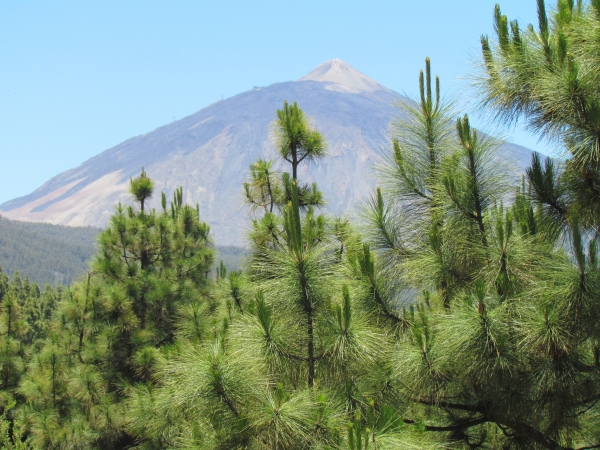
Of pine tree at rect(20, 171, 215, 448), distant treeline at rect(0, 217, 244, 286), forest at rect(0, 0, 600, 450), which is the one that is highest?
forest at rect(0, 0, 600, 450)

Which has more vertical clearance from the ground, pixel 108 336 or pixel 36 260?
pixel 108 336

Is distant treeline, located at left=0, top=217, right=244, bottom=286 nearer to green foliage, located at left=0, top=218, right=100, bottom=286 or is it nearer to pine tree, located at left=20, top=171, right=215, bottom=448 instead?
green foliage, located at left=0, top=218, right=100, bottom=286

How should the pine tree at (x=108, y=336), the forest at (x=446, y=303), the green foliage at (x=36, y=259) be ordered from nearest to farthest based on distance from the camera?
the forest at (x=446, y=303) → the pine tree at (x=108, y=336) → the green foliage at (x=36, y=259)

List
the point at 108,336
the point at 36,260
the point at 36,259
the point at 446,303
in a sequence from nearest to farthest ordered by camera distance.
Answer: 1. the point at 446,303
2. the point at 108,336
3. the point at 36,260
4. the point at 36,259

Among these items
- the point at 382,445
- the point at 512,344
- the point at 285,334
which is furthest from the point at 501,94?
the point at 382,445

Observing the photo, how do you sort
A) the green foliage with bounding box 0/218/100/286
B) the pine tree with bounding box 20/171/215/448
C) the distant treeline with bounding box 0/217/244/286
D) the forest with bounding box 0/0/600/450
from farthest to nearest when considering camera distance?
the green foliage with bounding box 0/218/100/286
the distant treeline with bounding box 0/217/244/286
the pine tree with bounding box 20/171/215/448
the forest with bounding box 0/0/600/450

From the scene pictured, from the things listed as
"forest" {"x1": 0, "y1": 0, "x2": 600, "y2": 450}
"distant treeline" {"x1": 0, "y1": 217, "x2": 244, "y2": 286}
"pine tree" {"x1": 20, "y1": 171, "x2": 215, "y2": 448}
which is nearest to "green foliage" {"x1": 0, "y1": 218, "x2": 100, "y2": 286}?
"distant treeline" {"x1": 0, "y1": 217, "x2": 244, "y2": 286}

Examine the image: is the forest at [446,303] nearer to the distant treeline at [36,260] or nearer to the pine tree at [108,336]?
the pine tree at [108,336]

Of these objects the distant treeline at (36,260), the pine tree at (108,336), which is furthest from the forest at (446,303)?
the distant treeline at (36,260)

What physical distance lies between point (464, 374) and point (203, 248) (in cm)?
1044

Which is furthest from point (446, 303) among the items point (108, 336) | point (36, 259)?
point (36, 259)

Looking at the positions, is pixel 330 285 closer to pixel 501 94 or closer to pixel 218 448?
pixel 218 448

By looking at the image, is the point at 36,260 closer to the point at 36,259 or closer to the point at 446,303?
the point at 36,259

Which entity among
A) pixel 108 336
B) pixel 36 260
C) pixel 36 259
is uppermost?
pixel 108 336
